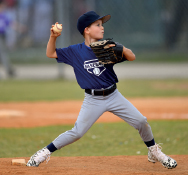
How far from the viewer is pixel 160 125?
698 centimetres

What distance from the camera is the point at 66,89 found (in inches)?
468

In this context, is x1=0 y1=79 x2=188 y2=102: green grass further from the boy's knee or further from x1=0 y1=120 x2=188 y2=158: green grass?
the boy's knee

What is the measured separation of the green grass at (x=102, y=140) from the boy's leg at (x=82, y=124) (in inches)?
39.9

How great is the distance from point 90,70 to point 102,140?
2094 mm

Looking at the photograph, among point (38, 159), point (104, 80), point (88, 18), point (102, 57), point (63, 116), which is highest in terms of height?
point (88, 18)

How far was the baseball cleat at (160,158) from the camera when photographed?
4203 mm

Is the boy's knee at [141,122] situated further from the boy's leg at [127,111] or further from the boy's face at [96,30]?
the boy's face at [96,30]

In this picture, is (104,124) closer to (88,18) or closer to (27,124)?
(27,124)

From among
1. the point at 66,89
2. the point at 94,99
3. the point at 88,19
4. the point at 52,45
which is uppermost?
the point at 88,19

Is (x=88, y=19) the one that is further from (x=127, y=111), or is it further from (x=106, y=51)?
(x=127, y=111)

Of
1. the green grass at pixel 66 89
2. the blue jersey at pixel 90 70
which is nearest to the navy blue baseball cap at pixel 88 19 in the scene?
the blue jersey at pixel 90 70

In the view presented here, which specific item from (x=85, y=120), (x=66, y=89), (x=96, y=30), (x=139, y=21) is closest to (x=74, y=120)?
(x=85, y=120)

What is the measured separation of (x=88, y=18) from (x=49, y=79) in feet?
32.1

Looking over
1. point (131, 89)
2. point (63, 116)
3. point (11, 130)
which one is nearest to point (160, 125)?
point (63, 116)
